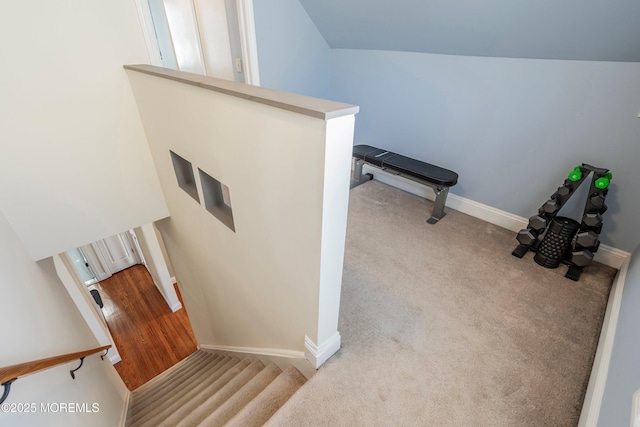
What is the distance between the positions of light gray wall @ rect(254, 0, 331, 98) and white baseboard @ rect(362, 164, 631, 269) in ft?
A: 4.45

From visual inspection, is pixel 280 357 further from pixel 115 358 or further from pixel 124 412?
pixel 115 358

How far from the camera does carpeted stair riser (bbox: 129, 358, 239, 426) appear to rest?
265 cm

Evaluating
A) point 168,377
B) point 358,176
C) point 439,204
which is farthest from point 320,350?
point 168,377

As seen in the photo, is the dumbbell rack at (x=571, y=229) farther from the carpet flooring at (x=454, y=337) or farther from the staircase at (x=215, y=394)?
the staircase at (x=215, y=394)

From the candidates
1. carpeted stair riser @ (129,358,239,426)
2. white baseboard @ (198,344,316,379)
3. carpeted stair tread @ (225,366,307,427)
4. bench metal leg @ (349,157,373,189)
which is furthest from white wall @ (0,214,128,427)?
bench metal leg @ (349,157,373,189)

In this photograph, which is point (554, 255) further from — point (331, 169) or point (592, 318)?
point (331, 169)

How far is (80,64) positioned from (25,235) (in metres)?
1.41

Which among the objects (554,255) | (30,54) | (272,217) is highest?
(30,54)

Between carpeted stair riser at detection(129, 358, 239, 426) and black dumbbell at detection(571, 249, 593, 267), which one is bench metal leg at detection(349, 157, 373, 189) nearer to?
black dumbbell at detection(571, 249, 593, 267)

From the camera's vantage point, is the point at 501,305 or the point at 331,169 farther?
the point at 501,305

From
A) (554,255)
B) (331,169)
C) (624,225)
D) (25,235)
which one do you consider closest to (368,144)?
(554,255)

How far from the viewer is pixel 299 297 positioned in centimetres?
155

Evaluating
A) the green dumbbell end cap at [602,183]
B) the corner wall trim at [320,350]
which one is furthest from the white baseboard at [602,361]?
the corner wall trim at [320,350]

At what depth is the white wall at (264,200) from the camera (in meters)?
1.15
